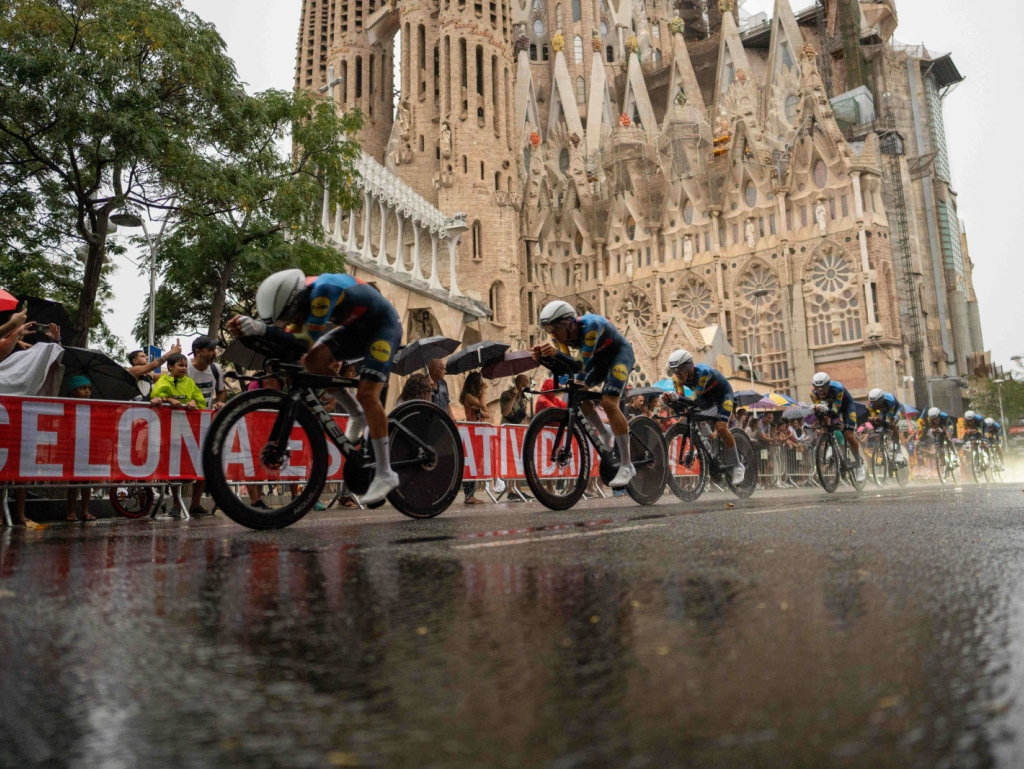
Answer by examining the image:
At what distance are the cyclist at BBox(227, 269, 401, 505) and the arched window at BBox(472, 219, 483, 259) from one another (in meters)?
43.3

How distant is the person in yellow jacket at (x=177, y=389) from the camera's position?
351 inches

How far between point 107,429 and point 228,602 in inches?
277

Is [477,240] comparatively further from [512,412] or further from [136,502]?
[136,502]

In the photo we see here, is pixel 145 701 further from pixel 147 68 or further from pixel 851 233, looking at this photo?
pixel 851 233

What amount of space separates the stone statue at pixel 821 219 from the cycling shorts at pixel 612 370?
47.3m

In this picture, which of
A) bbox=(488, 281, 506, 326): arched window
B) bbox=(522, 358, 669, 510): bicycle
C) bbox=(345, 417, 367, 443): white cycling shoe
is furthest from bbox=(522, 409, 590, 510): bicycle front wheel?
bbox=(488, 281, 506, 326): arched window

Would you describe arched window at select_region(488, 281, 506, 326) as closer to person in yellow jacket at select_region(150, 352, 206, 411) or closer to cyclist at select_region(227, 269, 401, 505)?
person in yellow jacket at select_region(150, 352, 206, 411)

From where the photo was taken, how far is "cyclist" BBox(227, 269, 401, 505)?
17.4 feet

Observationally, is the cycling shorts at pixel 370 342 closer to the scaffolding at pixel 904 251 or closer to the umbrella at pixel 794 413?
the umbrella at pixel 794 413

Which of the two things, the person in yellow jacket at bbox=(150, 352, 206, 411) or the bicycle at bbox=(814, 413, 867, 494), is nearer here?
the person in yellow jacket at bbox=(150, 352, 206, 411)

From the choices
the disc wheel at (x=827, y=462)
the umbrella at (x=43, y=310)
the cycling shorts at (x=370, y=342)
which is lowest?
the disc wheel at (x=827, y=462)

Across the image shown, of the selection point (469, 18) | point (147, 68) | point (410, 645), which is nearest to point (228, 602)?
point (410, 645)

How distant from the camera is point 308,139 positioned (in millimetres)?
20000

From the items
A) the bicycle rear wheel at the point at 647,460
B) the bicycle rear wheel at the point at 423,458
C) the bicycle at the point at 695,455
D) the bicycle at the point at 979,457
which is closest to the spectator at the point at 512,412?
the bicycle at the point at 695,455
